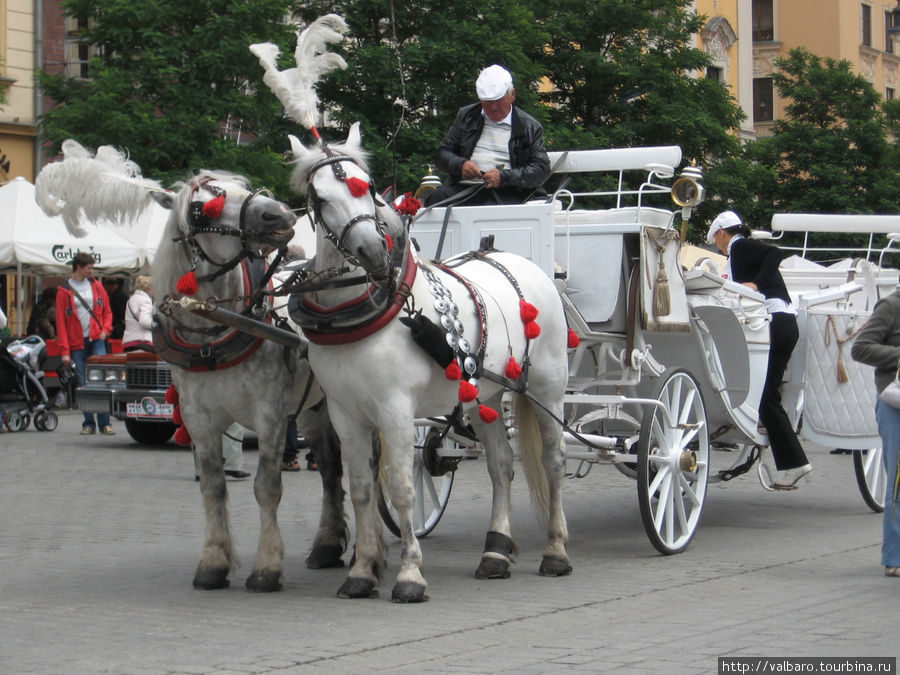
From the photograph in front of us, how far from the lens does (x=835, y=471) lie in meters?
13.6

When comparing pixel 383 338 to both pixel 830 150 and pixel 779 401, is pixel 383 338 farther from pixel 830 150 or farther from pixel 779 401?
pixel 830 150

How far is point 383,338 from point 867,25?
51606 mm

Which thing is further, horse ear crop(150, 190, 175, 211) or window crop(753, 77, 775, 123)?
window crop(753, 77, 775, 123)

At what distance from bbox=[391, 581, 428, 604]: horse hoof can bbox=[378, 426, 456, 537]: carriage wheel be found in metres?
1.69

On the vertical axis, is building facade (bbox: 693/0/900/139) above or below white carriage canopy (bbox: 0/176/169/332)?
above

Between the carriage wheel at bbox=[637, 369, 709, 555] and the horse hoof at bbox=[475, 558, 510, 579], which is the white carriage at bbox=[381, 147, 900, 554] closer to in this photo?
the carriage wheel at bbox=[637, 369, 709, 555]

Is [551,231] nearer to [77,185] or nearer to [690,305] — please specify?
[690,305]

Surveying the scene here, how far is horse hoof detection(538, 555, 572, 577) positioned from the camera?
24.6ft

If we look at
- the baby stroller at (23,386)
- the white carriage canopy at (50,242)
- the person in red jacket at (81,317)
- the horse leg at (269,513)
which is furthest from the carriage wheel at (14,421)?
the horse leg at (269,513)

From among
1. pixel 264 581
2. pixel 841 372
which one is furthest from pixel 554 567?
pixel 841 372

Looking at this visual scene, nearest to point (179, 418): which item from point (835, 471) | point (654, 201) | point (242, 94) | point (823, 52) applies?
point (835, 471)

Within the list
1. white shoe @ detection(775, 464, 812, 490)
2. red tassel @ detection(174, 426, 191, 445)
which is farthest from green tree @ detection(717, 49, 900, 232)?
red tassel @ detection(174, 426, 191, 445)

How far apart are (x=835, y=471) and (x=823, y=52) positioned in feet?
135

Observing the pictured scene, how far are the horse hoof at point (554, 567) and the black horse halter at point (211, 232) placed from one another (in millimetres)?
2249
